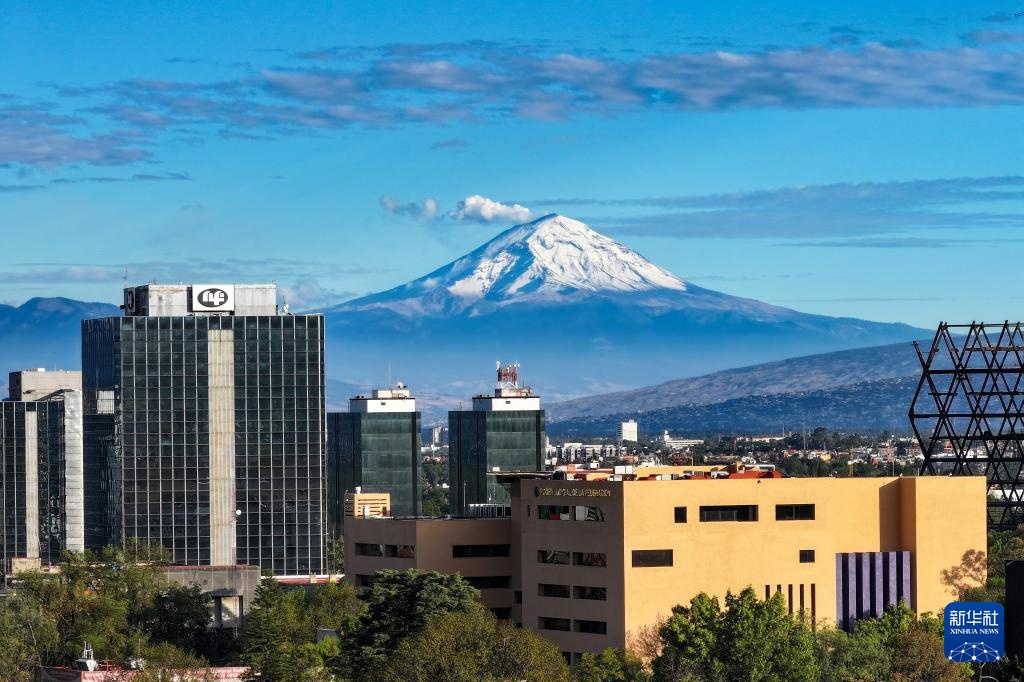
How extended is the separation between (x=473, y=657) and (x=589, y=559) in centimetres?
2483

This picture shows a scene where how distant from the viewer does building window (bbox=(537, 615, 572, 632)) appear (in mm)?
157375

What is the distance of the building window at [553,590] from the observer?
520ft

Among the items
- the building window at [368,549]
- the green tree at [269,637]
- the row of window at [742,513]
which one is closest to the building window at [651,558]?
the row of window at [742,513]

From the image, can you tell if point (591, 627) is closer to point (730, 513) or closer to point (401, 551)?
point (730, 513)

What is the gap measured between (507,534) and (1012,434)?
3915 centimetres

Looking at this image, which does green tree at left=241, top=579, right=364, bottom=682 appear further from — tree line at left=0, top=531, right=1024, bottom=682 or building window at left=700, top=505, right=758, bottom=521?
building window at left=700, top=505, right=758, bottom=521

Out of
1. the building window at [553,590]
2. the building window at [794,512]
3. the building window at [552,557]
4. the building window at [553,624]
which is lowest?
the building window at [553,624]

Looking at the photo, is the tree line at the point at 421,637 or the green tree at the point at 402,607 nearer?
the tree line at the point at 421,637

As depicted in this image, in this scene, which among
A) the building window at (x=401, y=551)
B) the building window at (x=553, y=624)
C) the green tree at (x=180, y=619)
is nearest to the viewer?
the building window at (x=553, y=624)

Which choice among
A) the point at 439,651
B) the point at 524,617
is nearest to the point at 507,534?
the point at 524,617

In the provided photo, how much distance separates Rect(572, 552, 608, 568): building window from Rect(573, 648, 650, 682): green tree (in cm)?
1001

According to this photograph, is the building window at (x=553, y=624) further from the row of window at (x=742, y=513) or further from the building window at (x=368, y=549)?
the building window at (x=368, y=549)

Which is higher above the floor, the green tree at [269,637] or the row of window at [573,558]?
the row of window at [573,558]

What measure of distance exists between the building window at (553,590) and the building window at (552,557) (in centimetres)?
170
